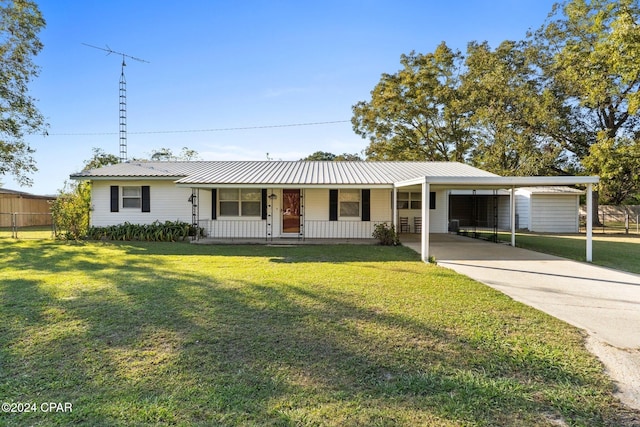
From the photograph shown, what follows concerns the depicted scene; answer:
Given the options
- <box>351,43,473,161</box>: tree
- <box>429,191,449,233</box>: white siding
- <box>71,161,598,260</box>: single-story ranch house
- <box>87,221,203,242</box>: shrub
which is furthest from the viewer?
<box>351,43,473,161</box>: tree

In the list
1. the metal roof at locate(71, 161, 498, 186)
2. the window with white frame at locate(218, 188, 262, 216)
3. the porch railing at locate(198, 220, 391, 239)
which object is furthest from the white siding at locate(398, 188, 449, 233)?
the window with white frame at locate(218, 188, 262, 216)

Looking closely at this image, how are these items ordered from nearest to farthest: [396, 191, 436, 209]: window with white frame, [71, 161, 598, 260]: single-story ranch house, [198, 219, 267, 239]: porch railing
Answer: [71, 161, 598, 260]: single-story ranch house, [198, 219, 267, 239]: porch railing, [396, 191, 436, 209]: window with white frame

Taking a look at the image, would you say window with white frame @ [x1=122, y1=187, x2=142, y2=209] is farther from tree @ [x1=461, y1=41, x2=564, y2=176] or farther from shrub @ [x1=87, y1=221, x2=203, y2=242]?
tree @ [x1=461, y1=41, x2=564, y2=176]

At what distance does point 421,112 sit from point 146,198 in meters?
18.8

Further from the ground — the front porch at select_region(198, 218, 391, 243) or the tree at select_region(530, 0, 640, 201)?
the tree at select_region(530, 0, 640, 201)

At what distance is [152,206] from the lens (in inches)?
555

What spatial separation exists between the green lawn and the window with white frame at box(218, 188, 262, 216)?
7256 mm

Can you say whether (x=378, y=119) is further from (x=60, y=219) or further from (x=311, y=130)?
(x=60, y=219)

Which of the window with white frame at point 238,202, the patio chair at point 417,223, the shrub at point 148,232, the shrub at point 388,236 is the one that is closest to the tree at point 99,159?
the shrub at point 148,232

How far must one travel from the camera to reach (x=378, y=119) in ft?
84.7

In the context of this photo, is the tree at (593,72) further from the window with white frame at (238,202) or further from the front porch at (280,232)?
the window with white frame at (238,202)

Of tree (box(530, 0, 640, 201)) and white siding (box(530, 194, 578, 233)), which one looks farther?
white siding (box(530, 194, 578, 233))

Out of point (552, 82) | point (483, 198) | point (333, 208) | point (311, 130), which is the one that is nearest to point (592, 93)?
point (552, 82)

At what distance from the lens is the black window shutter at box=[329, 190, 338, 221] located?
1324 cm
